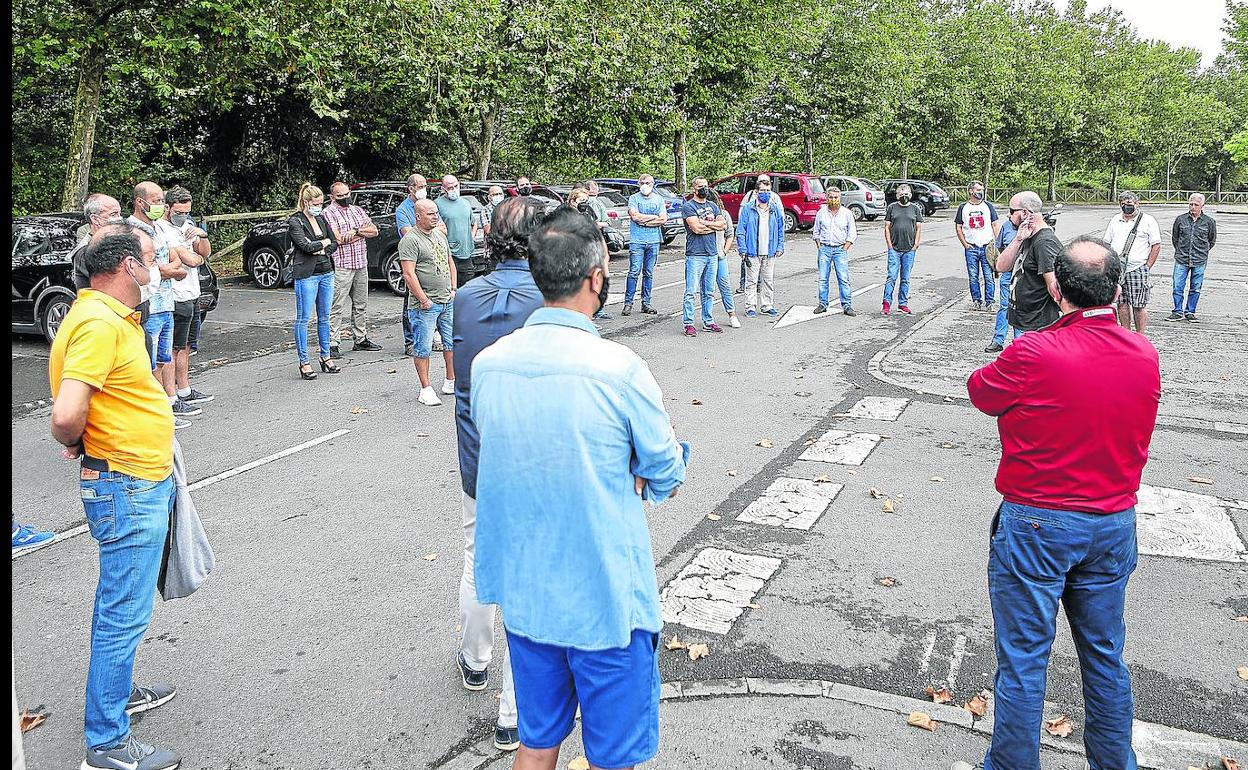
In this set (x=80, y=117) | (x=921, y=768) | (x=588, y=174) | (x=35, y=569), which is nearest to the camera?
(x=921, y=768)

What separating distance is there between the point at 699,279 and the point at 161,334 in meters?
7.51

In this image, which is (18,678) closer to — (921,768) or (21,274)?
A: (921,768)

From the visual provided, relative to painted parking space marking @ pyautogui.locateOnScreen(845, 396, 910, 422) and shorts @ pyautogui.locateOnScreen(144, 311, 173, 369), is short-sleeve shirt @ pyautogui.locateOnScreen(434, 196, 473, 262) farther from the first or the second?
painted parking space marking @ pyautogui.locateOnScreen(845, 396, 910, 422)

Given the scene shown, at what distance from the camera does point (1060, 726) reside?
4.01m

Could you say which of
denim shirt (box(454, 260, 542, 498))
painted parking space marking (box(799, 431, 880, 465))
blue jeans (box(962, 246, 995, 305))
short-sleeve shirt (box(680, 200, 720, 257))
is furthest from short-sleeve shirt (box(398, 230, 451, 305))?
blue jeans (box(962, 246, 995, 305))

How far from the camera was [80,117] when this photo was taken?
1605 cm

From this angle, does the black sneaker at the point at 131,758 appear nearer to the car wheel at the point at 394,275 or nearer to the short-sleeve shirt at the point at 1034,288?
the short-sleeve shirt at the point at 1034,288

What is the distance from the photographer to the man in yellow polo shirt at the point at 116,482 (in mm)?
3674

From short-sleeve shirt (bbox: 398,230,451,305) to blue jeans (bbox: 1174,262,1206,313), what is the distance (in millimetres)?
11378

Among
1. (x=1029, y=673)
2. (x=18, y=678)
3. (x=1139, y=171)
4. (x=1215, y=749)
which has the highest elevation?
(x=1139, y=171)

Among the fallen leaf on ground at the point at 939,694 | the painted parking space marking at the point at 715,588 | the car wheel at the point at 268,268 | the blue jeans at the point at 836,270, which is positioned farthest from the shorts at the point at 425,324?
the car wheel at the point at 268,268

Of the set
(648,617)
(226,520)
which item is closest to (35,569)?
(226,520)

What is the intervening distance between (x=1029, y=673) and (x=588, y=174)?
30.4 metres

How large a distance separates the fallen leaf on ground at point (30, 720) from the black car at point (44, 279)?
8.35 m
